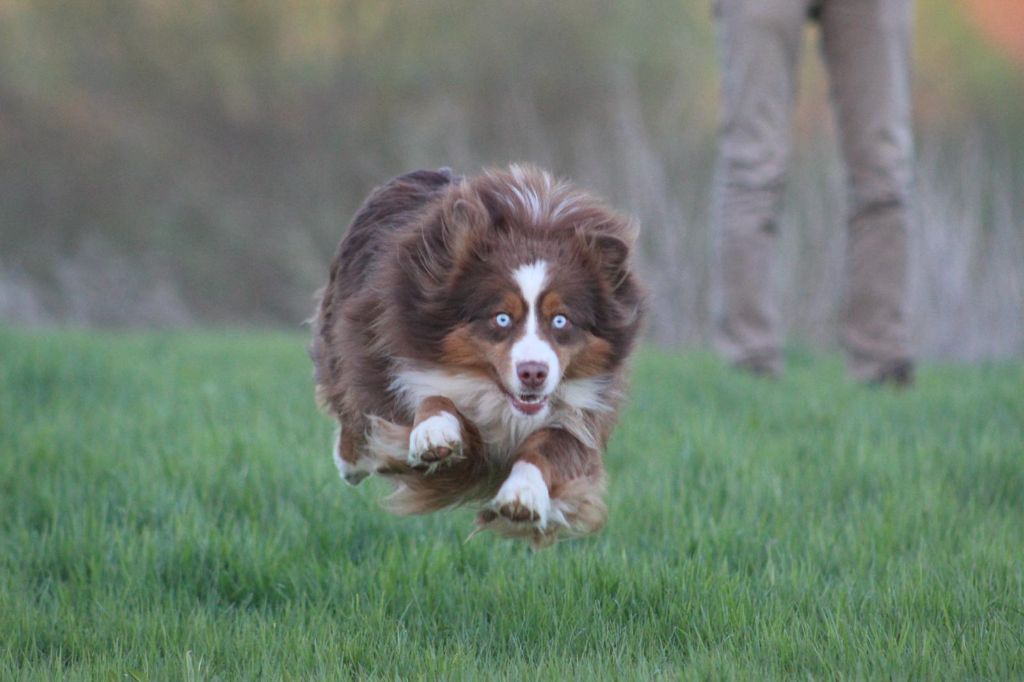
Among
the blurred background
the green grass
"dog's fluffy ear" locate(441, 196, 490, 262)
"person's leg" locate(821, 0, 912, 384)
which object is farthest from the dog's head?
the blurred background

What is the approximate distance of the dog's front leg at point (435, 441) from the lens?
→ 9.43 ft

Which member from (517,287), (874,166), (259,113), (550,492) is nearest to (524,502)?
(550,492)

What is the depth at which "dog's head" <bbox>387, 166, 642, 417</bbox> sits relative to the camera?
2961 mm

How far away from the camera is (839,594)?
304 centimetres

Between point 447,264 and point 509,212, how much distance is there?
22cm

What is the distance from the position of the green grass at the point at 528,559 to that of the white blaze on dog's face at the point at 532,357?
0.54 m

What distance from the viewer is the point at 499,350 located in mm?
2963

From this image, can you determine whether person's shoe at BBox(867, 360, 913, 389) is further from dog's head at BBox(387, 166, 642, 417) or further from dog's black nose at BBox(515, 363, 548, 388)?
dog's black nose at BBox(515, 363, 548, 388)

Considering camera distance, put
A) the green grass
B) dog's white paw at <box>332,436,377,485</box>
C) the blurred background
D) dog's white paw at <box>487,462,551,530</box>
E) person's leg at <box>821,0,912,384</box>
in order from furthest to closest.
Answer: the blurred background < person's leg at <box>821,0,912,384</box> < dog's white paw at <box>332,436,377,485</box> < dog's white paw at <box>487,462,551,530</box> < the green grass

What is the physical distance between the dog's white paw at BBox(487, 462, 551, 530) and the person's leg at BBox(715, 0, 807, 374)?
3.78 metres

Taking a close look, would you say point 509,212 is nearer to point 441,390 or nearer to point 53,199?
point 441,390

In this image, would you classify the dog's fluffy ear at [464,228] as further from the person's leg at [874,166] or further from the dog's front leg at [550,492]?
the person's leg at [874,166]

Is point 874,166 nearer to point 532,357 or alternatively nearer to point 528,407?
point 528,407

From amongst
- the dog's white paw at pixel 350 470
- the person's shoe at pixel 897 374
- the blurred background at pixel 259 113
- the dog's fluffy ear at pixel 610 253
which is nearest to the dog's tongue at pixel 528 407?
the dog's fluffy ear at pixel 610 253
